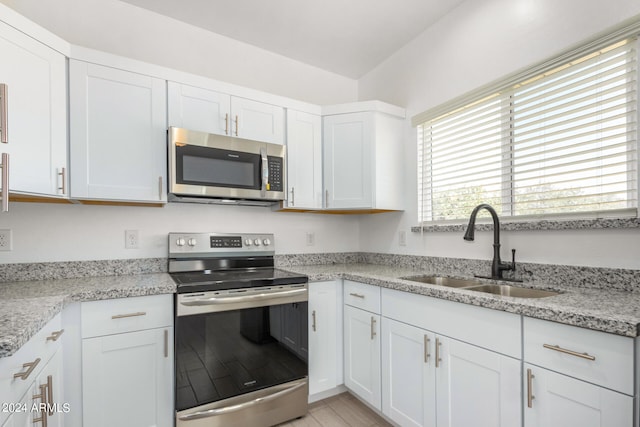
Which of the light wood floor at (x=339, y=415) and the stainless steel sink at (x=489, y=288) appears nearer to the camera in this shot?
the stainless steel sink at (x=489, y=288)

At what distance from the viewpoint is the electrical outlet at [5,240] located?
1.82 m

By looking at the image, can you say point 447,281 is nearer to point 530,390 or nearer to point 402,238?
point 402,238

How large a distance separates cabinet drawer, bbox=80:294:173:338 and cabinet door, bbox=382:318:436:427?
3.95 feet

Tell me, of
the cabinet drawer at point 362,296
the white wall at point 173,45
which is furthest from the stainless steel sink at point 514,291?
the white wall at point 173,45

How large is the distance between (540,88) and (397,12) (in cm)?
108

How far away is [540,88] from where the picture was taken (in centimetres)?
176

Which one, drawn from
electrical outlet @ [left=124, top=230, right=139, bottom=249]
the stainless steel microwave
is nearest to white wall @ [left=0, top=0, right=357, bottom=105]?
the stainless steel microwave

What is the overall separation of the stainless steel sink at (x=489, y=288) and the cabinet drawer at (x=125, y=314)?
138 cm

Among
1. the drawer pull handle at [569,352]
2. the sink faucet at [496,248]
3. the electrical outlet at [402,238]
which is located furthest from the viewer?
the electrical outlet at [402,238]

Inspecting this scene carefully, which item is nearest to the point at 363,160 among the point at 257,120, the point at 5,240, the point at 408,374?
the point at 257,120

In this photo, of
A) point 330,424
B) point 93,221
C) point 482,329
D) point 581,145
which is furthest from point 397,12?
point 330,424

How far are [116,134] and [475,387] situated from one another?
222 cm

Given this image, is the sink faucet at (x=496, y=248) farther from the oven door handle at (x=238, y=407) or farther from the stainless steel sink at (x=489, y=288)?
the oven door handle at (x=238, y=407)

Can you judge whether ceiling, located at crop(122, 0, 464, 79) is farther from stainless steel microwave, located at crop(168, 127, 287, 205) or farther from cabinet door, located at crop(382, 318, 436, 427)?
cabinet door, located at crop(382, 318, 436, 427)
